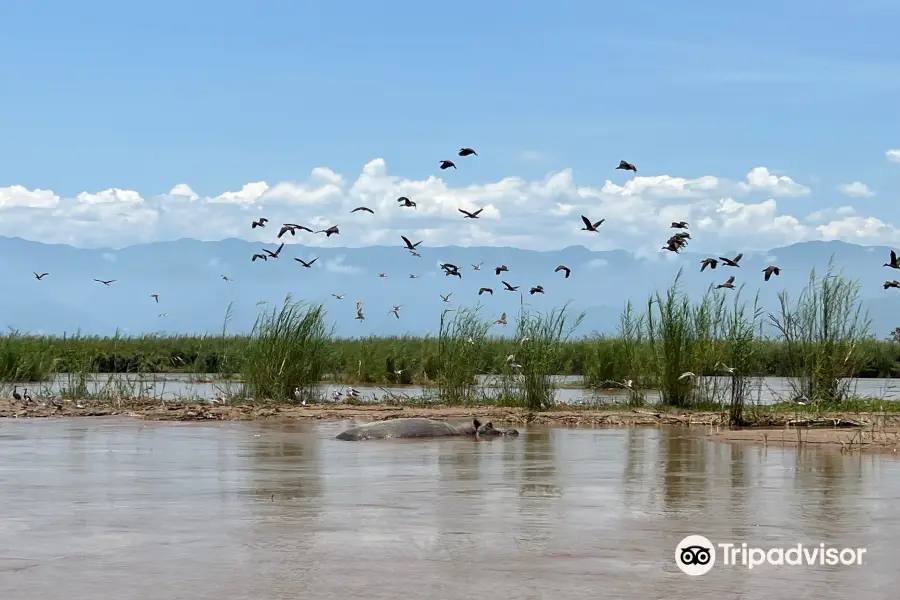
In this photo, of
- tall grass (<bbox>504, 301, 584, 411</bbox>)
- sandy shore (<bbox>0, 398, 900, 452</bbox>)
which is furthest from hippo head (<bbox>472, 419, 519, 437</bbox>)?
tall grass (<bbox>504, 301, 584, 411</bbox>)

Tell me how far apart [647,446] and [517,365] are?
212 inches

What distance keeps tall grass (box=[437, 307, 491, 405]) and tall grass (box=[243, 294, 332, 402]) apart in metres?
2.26

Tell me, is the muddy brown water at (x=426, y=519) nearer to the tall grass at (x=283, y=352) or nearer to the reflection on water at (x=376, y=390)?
the tall grass at (x=283, y=352)

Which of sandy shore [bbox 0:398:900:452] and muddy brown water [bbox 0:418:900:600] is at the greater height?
sandy shore [bbox 0:398:900:452]

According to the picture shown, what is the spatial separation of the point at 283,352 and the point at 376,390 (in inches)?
262

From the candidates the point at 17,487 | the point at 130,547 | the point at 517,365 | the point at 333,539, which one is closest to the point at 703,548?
the point at 333,539

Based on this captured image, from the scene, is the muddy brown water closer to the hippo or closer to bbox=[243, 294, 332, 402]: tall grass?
the hippo

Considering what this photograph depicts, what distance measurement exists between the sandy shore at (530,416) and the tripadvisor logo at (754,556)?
7194mm

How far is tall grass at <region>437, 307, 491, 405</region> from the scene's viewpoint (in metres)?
20.6

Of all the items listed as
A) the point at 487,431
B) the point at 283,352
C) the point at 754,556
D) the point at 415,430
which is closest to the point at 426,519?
the point at 754,556

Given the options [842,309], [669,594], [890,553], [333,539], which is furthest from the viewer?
[842,309]

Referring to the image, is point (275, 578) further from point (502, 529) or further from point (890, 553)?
point (890, 553)

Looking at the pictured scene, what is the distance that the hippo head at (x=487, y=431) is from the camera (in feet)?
50.8

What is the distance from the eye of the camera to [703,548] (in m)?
7.21
